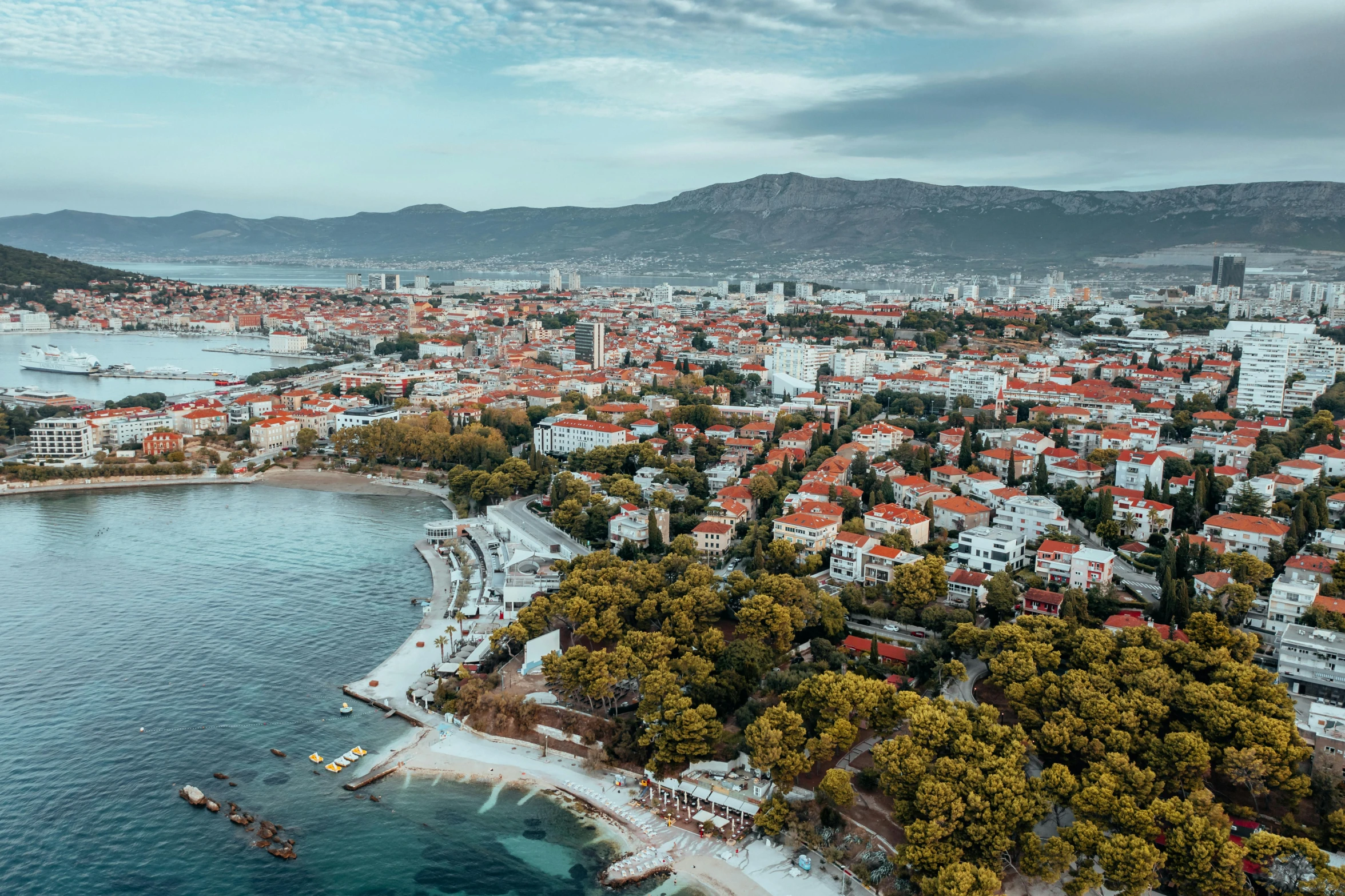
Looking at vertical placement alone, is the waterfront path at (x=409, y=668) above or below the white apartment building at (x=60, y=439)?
below

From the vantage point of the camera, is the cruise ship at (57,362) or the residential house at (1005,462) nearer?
the residential house at (1005,462)

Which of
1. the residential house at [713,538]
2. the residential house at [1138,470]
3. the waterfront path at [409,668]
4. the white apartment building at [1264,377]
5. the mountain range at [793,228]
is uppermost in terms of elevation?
the mountain range at [793,228]

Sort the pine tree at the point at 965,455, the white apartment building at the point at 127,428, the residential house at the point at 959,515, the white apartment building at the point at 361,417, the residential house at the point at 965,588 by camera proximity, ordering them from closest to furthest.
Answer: the residential house at the point at 965,588 → the residential house at the point at 959,515 → the pine tree at the point at 965,455 → the white apartment building at the point at 127,428 → the white apartment building at the point at 361,417

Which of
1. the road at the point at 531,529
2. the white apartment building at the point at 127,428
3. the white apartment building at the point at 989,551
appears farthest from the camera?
the white apartment building at the point at 127,428

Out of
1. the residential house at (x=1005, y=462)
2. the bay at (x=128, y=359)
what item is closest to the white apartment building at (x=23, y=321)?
the bay at (x=128, y=359)

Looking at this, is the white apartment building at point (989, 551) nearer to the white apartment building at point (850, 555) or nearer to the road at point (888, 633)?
the white apartment building at point (850, 555)

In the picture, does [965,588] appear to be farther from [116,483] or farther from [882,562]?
[116,483]

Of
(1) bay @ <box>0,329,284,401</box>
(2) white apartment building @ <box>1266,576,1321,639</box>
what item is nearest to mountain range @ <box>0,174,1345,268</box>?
(1) bay @ <box>0,329,284,401</box>
